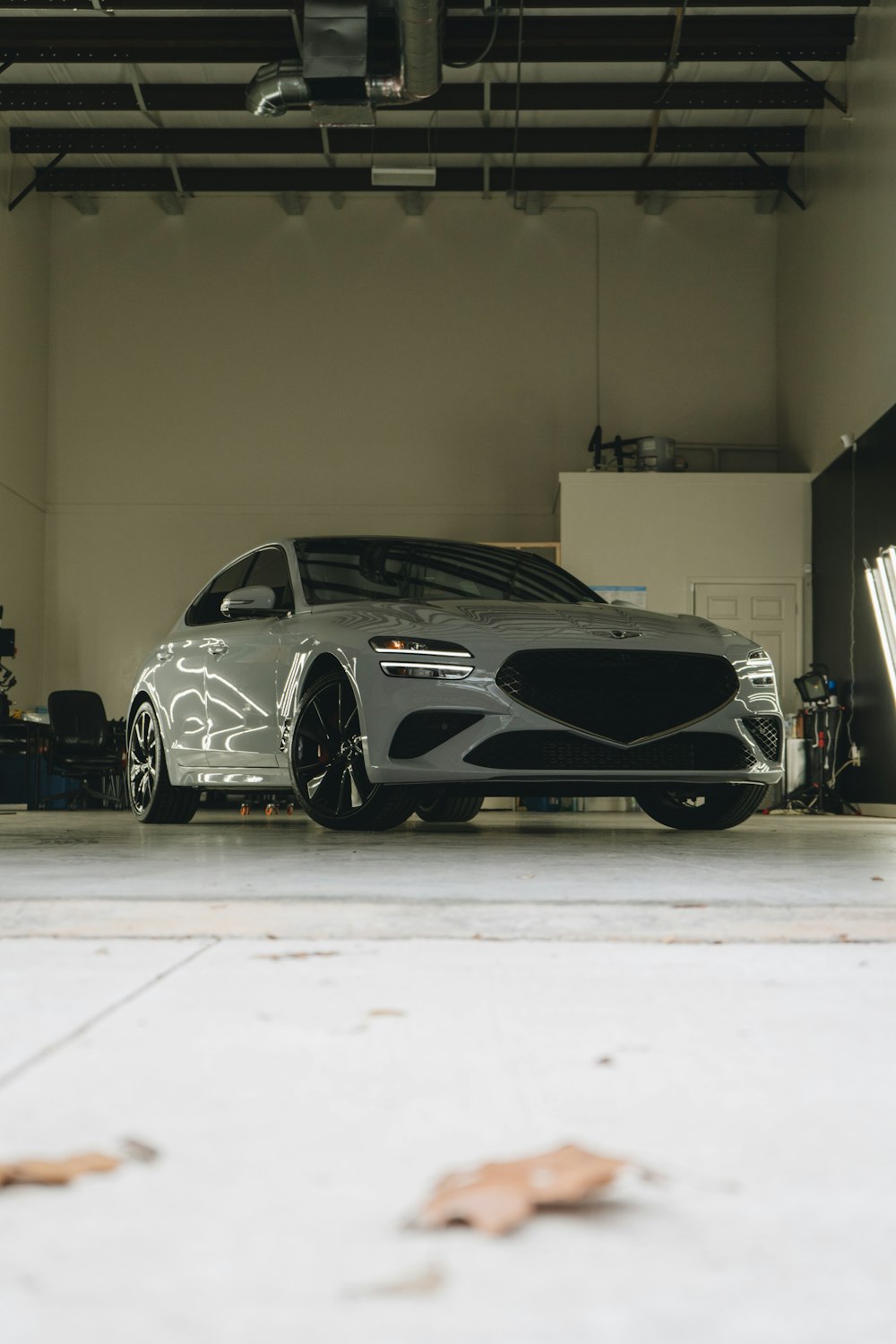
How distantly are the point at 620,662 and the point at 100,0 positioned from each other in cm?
925

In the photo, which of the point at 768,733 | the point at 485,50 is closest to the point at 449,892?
the point at 768,733

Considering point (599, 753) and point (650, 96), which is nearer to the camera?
point (599, 753)

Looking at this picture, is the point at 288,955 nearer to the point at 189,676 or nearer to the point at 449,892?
the point at 449,892

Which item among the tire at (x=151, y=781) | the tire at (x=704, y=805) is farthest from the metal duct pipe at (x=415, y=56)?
the tire at (x=704, y=805)

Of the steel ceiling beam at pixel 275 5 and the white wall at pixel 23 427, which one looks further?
the white wall at pixel 23 427

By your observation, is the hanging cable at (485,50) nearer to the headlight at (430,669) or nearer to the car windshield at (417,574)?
the car windshield at (417,574)

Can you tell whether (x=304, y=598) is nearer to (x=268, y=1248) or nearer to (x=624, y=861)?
(x=624, y=861)

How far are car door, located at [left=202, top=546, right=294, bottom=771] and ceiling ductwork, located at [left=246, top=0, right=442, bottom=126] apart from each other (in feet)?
18.1

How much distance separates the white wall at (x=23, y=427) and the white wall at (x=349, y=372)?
25cm

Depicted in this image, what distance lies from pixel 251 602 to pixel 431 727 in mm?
1138

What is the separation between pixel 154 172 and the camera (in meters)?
14.9

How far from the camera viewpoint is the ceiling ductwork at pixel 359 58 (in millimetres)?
9508

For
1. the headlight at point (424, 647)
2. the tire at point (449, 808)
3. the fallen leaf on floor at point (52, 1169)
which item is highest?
the headlight at point (424, 647)

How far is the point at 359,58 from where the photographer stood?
9.66 metres
